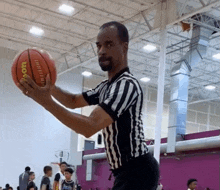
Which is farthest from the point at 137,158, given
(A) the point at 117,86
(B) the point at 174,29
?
(B) the point at 174,29

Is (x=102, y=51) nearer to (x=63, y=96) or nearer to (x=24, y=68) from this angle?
(x=24, y=68)

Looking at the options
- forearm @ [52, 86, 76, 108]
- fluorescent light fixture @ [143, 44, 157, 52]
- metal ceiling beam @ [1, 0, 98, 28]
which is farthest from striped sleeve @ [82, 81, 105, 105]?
fluorescent light fixture @ [143, 44, 157, 52]

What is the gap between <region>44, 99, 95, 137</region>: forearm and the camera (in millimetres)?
2304

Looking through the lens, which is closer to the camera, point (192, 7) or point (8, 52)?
point (192, 7)

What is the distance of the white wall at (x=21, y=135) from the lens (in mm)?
22578

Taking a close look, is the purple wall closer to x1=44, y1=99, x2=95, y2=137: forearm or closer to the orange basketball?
the orange basketball

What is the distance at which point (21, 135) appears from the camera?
23.2 meters

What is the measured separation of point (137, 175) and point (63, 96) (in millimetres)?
952

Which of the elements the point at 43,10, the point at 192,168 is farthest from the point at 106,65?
the point at 43,10

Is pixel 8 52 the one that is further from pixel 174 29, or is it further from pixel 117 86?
pixel 117 86

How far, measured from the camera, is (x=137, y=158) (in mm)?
2705

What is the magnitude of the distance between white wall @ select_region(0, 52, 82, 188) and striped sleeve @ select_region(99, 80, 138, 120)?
20.9 m

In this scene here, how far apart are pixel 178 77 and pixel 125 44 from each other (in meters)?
14.4

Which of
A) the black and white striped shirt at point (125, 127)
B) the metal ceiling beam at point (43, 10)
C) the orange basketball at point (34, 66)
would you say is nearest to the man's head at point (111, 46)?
the black and white striped shirt at point (125, 127)
